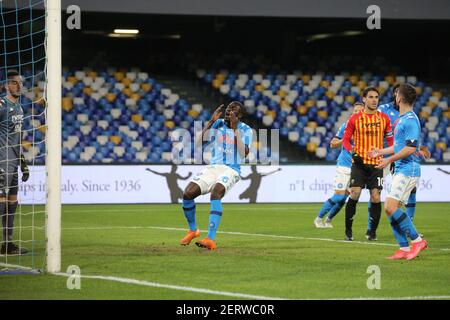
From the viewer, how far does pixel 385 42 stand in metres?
37.6

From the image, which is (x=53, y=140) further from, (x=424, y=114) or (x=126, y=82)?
(x=424, y=114)

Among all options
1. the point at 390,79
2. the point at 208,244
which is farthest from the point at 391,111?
the point at 390,79

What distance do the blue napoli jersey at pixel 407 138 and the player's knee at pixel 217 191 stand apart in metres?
2.48

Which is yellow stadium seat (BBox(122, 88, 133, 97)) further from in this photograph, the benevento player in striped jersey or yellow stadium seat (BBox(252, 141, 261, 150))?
the benevento player in striped jersey

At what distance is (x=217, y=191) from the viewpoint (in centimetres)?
1269

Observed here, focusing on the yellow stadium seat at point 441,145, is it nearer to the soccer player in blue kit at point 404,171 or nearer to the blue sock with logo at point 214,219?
the blue sock with logo at point 214,219

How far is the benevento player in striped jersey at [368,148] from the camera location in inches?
558

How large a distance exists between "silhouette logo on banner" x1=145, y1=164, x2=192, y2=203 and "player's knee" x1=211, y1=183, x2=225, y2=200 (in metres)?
11.8

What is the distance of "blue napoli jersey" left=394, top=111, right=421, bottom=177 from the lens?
36.8 feet

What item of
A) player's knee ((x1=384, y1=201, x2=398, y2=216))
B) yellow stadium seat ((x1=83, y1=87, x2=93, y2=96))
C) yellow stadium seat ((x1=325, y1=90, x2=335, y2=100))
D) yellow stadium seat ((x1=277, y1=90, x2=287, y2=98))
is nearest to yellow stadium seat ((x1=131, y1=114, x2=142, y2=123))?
yellow stadium seat ((x1=83, y1=87, x2=93, y2=96))

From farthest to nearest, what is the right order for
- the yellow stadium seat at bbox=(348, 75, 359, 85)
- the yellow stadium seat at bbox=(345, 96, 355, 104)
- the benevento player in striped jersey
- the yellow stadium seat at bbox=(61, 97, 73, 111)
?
the yellow stadium seat at bbox=(348, 75, 359, 85) < the yellow stadium seat at bbox=(345, 96, 355, 104) < the yellow stadium seat at bbox=(61, 97, 73, 111) < the benevento player in striped jersey
